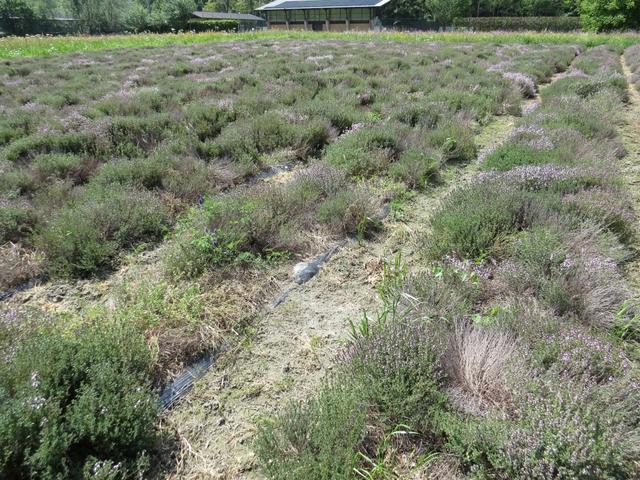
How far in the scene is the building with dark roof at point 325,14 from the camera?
190 feet

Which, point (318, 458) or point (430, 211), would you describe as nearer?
point (318, 458)

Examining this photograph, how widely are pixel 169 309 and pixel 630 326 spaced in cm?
359

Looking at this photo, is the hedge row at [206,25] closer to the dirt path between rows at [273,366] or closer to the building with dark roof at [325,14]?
the building with dark roof at [325,14]

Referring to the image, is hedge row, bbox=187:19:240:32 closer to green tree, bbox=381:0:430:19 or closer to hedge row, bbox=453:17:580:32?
green tree, bbox=381:0:430:19

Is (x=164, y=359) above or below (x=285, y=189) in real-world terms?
below

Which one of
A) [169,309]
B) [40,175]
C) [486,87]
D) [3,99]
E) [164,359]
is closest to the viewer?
[164,359]

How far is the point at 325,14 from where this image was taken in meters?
62.0

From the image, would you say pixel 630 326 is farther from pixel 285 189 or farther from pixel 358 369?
pixel 285 189

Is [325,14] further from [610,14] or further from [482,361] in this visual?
[482,361]

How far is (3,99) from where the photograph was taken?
1048cm

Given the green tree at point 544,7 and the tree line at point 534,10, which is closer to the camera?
the tree line at point 534,10

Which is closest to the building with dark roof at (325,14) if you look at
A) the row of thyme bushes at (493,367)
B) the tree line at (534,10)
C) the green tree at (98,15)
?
the tree line at (534,10)

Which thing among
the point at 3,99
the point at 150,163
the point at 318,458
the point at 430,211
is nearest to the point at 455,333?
the point at 318,458

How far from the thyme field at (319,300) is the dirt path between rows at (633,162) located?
22cm
